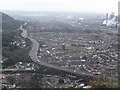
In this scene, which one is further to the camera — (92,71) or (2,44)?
(2,44)

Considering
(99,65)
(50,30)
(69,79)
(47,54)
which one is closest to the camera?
(69,79)

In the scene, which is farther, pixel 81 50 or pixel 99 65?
pixel 81 50

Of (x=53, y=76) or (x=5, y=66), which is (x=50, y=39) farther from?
(x=53, y=76)

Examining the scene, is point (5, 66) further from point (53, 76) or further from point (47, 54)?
point (47, 54)

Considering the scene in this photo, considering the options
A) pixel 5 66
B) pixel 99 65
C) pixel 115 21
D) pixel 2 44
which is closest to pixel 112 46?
pixel 99 65

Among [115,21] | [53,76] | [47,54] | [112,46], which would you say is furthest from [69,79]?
[115,21]

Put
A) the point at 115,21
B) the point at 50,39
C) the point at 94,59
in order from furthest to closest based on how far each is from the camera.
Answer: the point at 115,21 → the point at 50,39 → the point at 94,59

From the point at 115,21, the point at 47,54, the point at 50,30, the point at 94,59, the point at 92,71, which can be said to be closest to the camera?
the point at 92,71

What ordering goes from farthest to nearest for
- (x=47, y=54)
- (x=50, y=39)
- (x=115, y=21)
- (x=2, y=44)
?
(x=115, y=21) < (x=50, y=39) < (x=2, y=44) < (x=47, y=54)
